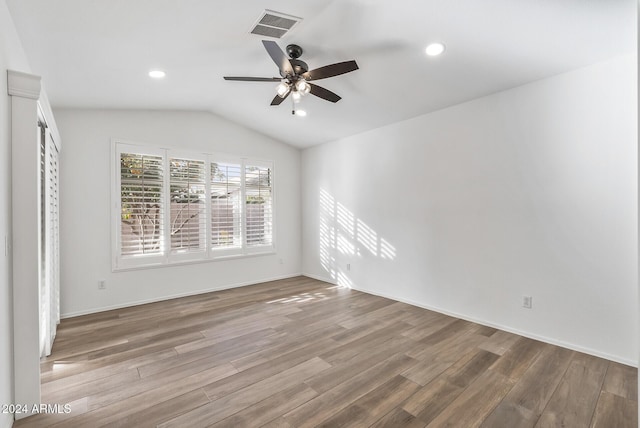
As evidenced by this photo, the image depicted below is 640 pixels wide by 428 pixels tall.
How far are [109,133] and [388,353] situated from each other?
4.46m

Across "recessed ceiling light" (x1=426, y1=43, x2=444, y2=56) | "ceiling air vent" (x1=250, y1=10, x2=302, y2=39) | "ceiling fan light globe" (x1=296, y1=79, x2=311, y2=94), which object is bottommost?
"ceiling fan light globe" (x1=296, y1=79, x2=311, y2=94)

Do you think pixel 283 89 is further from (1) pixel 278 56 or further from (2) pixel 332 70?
(2) pixel 332 70

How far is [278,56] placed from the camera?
97.2 inches

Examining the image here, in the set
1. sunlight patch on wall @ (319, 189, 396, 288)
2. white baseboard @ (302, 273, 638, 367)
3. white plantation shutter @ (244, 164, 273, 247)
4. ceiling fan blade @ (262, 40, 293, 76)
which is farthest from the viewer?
white plantation shutter @ (244, 164, 273, 247)

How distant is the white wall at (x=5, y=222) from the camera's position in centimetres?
177

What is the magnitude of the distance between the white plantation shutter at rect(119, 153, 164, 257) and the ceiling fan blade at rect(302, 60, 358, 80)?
2996 mm

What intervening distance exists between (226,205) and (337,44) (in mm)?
3287

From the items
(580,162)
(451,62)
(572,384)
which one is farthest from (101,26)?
(572,384)

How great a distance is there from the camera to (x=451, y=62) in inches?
115

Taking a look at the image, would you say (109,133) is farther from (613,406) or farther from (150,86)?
(613,406)

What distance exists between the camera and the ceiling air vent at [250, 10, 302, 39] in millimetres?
2445

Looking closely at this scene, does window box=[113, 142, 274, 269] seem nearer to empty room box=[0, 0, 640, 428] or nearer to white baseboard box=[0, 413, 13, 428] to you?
empty room box=[0, 0, 640, 428]

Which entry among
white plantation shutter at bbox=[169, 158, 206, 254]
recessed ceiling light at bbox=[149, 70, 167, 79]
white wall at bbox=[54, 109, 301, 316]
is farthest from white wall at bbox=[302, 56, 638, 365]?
recessed ceiling light at bbox=[149, 70, 167, 79]

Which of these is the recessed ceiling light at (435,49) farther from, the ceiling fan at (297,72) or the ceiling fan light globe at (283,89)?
the ceiling fan light globe at (283,89)
